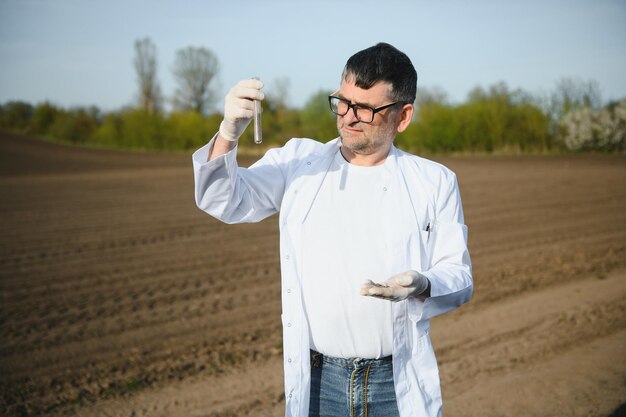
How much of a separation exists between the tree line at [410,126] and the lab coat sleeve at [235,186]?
81.3 ft

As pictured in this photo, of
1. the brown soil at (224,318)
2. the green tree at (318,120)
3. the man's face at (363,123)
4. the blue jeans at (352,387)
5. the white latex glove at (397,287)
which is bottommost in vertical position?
the brown soil at (224,318)

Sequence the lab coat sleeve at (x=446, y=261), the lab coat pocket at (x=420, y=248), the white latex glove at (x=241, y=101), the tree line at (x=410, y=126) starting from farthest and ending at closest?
the tree line at (x=410, y=126) < the lab coat pocket at (x=420, y=248) < the lab coat sleeve at (x=446, y=261) < the white latex glove at (x=241, y=101)

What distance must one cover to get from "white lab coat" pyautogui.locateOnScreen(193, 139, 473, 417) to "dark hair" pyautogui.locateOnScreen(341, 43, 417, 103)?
0.95ft

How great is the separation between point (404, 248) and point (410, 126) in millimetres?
45254

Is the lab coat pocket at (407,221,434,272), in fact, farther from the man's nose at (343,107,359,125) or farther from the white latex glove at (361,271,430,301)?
the man's nose at (343,107,359,125)

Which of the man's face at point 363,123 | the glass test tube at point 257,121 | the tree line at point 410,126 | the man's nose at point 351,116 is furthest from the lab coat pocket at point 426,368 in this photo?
the tree line at point 410,126

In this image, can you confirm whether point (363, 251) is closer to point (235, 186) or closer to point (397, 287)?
point (397, 287)

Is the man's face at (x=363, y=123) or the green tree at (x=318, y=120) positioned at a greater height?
the green tree at (x=318, y=120)

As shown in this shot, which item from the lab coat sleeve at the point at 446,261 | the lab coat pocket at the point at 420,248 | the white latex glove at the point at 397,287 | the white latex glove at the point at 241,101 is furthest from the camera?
the lab coat pocket at the point at 420,248

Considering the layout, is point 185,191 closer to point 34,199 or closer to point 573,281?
point 34,199

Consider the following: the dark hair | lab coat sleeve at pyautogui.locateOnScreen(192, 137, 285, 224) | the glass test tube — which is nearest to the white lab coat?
lab coat sleeve at pyautogui.locateOnScreen(192, 137, 285, 224)

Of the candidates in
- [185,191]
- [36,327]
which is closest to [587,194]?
[185,191]

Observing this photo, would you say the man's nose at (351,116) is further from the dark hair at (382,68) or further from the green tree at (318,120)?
the green tree at (318,120)

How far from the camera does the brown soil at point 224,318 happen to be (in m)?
5.09
